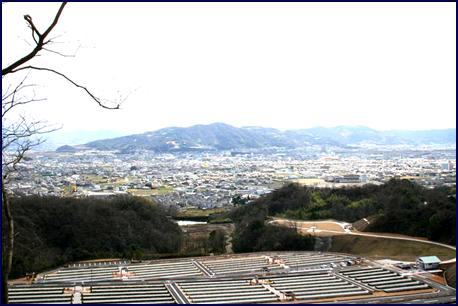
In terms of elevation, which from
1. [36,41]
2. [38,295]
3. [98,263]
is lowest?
[98,263]

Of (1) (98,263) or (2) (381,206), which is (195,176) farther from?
(1) (98,263)

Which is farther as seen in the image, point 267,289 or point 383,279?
point 383,279

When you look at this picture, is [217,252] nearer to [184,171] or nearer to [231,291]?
[231,291]

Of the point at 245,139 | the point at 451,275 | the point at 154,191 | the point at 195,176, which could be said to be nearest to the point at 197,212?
the point at 154,191

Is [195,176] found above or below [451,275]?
above

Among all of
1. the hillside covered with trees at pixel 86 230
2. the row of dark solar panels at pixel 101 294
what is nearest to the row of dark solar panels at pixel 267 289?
the row of dark solar panels at pixel 101 294
